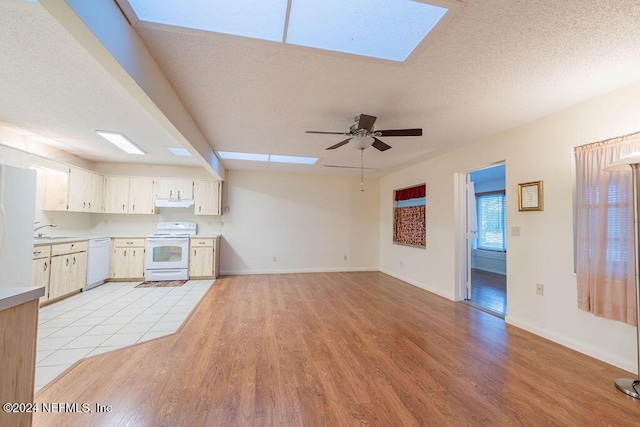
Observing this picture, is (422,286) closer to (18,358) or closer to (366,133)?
(366,133)

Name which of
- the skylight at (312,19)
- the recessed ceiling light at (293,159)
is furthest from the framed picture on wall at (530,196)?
the recessed ceiling light at (293,159)

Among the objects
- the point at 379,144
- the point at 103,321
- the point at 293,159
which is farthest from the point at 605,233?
the point at 103,321

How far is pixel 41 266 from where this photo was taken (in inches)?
135

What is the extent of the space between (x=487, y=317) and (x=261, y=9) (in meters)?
4.14

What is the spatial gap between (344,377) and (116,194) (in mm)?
5679

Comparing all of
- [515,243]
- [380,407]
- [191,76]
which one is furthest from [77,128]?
[515,243]

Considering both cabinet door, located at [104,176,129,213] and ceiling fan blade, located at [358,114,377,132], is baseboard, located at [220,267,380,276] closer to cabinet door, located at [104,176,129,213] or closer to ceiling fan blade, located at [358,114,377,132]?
cabinet door, located at [104,176,129,213]

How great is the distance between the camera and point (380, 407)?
170 centimetres

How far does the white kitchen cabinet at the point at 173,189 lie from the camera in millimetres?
5402

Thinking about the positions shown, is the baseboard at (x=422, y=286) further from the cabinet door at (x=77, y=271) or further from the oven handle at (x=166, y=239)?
the cabinet door at (x=77, y=271)

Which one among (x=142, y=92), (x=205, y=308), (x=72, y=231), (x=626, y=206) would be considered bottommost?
(x=205, y=308)

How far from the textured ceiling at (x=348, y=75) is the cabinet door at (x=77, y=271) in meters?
2.00

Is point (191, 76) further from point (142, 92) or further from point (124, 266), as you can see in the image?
point (124, 266)

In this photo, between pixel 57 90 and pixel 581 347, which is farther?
pixel 581 347
